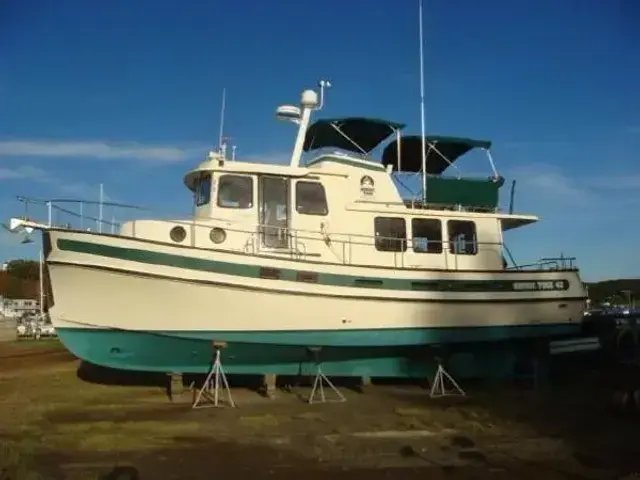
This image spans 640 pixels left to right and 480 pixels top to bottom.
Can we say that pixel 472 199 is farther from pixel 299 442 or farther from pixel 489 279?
pixel 299 442

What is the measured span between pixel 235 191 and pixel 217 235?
1.05 metres

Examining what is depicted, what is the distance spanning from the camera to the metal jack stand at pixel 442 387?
1367 cm

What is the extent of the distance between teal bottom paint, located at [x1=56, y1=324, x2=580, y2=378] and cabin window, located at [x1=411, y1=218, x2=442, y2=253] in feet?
6.03

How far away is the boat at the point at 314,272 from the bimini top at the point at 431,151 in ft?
0.15

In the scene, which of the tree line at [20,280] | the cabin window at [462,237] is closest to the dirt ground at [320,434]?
the cabin window at [462,237]

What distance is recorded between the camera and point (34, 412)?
1169cm

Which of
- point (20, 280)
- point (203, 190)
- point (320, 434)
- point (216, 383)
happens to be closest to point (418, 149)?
point (203, 190)

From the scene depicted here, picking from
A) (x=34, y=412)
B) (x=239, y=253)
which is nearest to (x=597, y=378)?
(x=239, y=253)

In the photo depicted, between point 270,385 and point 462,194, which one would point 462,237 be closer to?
point 462,194

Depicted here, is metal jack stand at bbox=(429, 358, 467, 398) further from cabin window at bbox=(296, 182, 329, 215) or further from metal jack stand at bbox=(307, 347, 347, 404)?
cabin window at bbox=(296, 182, 329, 215)

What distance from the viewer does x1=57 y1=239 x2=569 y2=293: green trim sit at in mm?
12039

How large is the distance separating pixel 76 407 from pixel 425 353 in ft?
22.2

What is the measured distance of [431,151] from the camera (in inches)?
632

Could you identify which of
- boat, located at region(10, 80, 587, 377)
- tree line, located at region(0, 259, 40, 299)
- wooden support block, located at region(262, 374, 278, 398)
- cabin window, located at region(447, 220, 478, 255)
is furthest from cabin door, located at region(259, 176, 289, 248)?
tree line, located at region(0, 259, 40, 299)
